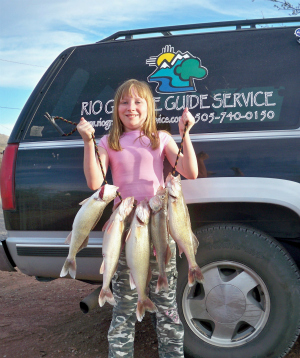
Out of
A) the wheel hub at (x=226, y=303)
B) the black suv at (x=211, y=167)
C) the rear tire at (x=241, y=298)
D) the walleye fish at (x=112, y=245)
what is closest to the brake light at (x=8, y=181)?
the black suv at (x=211, y=167)

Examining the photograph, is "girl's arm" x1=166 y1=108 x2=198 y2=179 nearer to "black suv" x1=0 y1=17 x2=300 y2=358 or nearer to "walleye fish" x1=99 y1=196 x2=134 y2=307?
"black suv" x1=0 y1=17 x2=300 y2=358

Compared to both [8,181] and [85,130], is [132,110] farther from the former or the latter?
[8,181]

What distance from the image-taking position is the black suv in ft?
8.76

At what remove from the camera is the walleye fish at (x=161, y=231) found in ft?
7.36

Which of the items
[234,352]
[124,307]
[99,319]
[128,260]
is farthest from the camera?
[99,319]

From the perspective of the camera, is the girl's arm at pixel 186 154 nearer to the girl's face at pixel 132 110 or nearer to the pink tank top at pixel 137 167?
the pink tank top at pixel 137 167

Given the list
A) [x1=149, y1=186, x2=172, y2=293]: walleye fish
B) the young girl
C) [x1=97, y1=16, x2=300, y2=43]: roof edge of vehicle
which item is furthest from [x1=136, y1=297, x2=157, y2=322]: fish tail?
[x1=97, y1=16, x2=300, y2=43]: roof edge of vehicle

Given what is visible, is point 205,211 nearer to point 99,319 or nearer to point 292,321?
point 292,321

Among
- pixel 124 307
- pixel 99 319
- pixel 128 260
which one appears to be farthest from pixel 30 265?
pixel 99 319

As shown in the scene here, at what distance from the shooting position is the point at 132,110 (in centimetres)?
256

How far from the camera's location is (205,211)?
287 cm

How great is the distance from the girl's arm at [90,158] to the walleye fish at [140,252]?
369 millimetres

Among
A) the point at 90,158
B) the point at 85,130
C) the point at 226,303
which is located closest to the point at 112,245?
the point at 90,158

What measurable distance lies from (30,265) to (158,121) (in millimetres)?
1442
